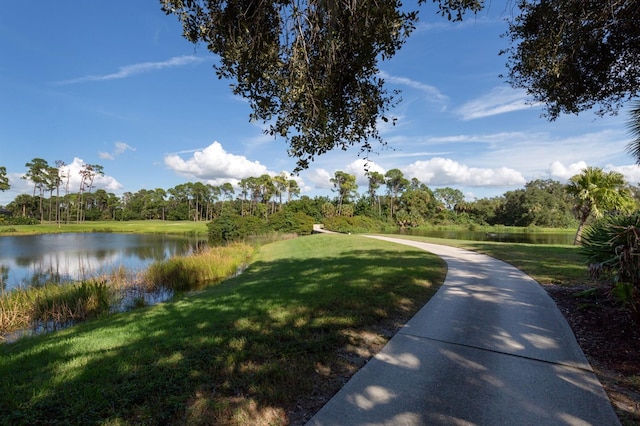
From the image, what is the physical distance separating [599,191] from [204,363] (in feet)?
73.7

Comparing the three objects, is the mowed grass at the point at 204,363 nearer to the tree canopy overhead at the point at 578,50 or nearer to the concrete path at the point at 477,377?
the concrete path at the point at 477,377

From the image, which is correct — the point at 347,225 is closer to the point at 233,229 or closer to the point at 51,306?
the point at 233,229

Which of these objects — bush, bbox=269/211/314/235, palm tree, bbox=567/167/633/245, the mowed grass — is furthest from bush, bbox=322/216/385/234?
the mowed grass

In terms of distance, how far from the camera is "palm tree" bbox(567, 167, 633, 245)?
1758 centimetres

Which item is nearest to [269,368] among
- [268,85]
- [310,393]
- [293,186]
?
[310,393]

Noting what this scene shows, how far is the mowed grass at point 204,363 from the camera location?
2906 millimetres

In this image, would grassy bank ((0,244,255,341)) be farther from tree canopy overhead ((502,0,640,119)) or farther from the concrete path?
tree canopy overhead ((502,0,640,119))

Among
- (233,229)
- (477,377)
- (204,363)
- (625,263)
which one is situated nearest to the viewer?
(477,377)

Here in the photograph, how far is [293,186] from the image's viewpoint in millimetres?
73375

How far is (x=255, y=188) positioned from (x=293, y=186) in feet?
37.9

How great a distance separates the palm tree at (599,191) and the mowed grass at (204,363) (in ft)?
58.5

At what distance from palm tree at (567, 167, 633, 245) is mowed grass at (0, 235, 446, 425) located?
17.8 m

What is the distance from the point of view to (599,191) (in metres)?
17.9

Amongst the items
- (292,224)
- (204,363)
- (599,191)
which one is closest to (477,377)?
(204,363)
